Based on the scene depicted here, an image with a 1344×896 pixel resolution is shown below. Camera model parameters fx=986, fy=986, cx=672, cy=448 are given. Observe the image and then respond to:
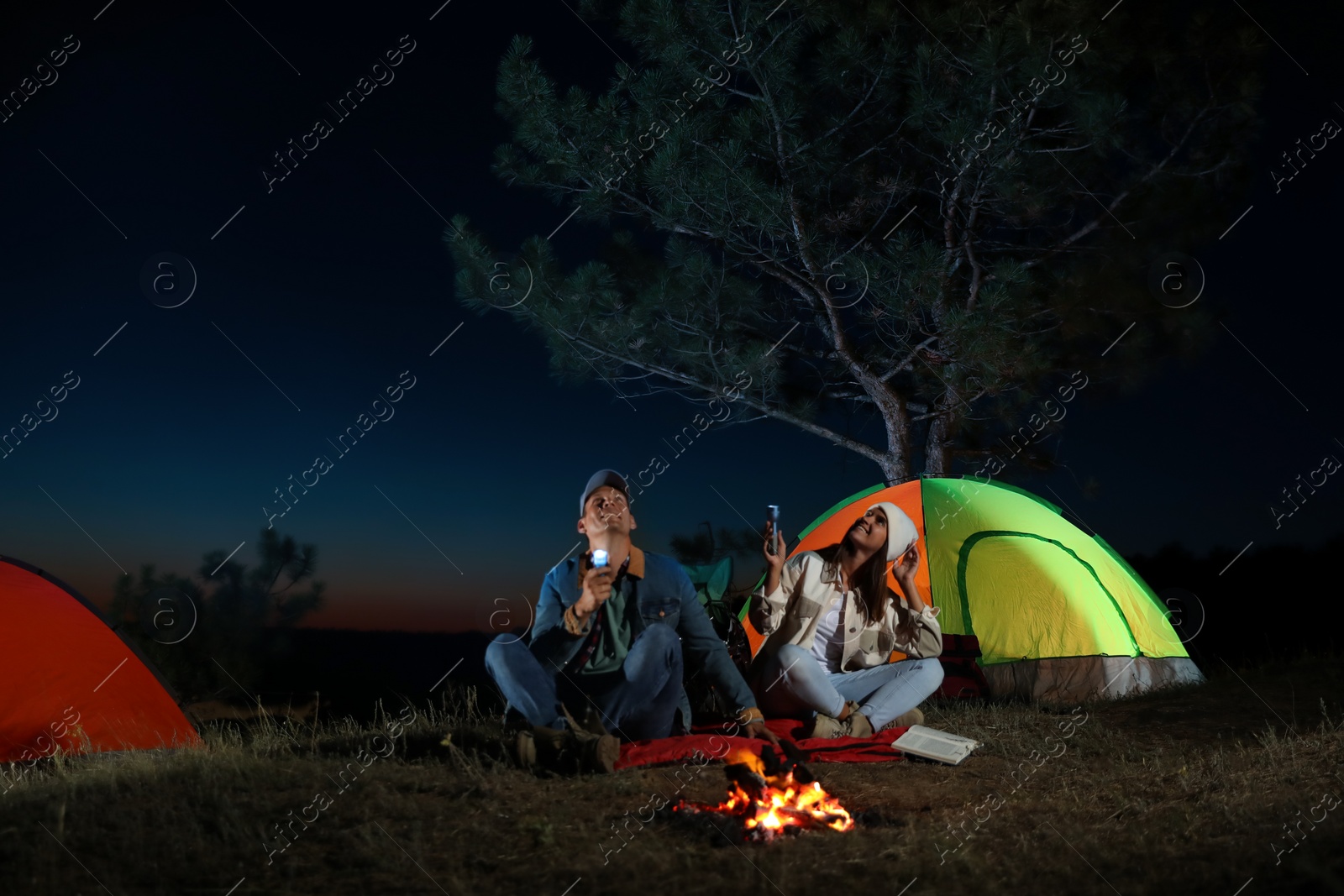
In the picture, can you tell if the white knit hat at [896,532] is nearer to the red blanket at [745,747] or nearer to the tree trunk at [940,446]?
the red blanket at [745,747]

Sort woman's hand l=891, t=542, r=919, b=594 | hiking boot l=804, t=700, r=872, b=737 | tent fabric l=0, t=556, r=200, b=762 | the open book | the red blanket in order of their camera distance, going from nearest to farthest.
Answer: the red blanket < the open book < hiking boot l=804, t=700, r=872, b=737 < tent fabric l=0, t=556, r=200, b=762 < woman's hand l=891, t=542, r=919, b=594

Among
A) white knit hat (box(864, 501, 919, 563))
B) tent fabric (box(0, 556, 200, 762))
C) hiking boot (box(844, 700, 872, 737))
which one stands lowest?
hiking boot (box(844, 700, 872, 737))

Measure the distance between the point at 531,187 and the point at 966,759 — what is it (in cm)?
731

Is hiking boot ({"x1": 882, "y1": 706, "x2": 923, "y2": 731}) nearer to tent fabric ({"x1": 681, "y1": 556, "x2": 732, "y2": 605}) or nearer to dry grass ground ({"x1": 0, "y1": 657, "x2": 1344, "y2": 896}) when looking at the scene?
dry grass ground ({"x1": 0, "y1": 657, "x2": 1344, "y2": 896})

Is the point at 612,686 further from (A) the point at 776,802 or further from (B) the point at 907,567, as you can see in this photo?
(B) the point at 907,567

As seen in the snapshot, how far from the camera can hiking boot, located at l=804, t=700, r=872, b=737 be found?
5.46m

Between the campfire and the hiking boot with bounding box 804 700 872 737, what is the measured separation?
1.67 meters

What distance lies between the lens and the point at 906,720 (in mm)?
5801

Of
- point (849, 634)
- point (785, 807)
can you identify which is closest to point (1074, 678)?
point (849, 634)

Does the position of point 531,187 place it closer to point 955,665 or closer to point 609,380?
point 609,380

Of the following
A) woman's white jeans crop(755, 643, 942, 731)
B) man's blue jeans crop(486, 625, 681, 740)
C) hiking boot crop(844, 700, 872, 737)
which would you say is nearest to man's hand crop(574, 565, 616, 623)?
man's blue jeans crop(486, 625, 681, 740)

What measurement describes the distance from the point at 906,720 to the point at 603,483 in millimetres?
2347

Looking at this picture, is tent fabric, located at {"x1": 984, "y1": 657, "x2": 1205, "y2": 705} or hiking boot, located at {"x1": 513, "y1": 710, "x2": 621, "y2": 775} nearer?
hiking boot, located at {"x1": 513, "y1": 710, "x2": 621, "y2": 775}

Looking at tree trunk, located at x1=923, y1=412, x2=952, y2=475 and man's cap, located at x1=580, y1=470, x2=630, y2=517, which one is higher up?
man's cap, located at x1=580, y1=470, x2=630, y2=517
